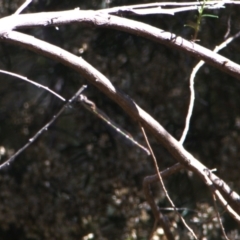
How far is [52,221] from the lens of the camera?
299 centimetres

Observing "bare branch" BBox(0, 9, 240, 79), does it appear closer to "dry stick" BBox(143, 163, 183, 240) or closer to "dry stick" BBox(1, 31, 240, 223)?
"dry stick" BBox(1, 31, 240, 223)

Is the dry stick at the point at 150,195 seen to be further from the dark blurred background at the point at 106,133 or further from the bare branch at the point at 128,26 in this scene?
the dark blurred background at the point at 106,133

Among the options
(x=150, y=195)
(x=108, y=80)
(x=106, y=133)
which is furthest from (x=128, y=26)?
(x=106, y=133)

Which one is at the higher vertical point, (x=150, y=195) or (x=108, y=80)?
(x=108, y=80)

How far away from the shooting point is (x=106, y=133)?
2926 mm

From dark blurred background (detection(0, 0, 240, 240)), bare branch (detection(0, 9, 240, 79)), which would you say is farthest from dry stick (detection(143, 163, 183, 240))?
Answer: dark blurred background (detection(0, 0, 240, 240))

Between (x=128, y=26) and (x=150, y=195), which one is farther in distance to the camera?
(x=150, y=195)

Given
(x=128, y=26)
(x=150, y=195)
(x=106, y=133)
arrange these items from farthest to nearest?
(x=106, y=133)
(x=150, y=195)
(x=128, y=26)

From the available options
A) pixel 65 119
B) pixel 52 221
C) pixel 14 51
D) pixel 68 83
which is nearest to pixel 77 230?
pixel 52 221

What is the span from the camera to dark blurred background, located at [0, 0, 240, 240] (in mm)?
2873

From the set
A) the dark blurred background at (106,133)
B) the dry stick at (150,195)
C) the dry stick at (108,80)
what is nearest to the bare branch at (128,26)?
the dry stick at (108,80)

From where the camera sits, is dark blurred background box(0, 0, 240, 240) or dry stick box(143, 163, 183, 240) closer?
dry stick box(143, 163, 183, 240)

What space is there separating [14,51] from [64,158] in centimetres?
62

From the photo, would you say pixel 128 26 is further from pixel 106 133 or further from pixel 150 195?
pixel 106 133
